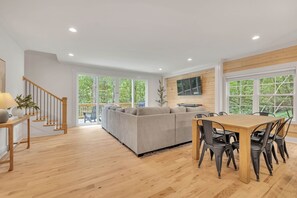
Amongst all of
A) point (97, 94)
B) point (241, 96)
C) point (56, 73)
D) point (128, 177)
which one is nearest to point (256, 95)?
point (241, 96)

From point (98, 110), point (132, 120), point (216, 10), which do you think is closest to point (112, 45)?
point (132, 120)

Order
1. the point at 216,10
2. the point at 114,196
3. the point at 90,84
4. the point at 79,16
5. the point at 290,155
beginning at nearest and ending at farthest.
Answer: the point at 114,196 → the point at 216,10 → the point at 79,16 → the point at 290,155 → the point at 90,84

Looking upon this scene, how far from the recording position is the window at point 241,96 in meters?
4.54

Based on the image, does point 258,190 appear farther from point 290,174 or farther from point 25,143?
point 25,143

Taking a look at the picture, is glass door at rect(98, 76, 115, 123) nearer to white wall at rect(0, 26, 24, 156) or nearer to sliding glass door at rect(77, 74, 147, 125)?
sliding glass door at rect(77, 74, 147, 125)

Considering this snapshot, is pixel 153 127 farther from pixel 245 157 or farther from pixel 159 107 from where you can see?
pixel 245 157

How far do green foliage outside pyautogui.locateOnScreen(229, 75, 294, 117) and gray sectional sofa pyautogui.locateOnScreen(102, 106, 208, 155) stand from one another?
7.30 ft

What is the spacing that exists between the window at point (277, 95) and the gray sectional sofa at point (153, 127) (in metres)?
2.35

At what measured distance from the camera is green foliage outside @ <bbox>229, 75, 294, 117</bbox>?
378 centimetres

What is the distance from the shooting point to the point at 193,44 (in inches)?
146

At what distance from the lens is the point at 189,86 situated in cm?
649

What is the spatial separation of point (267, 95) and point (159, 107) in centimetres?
337

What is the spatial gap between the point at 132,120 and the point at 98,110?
3947 millimetres

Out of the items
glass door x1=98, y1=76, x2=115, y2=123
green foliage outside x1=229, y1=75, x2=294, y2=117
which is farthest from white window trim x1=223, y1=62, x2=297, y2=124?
glass door x1=98, y1=76, x2=115, y2=123
